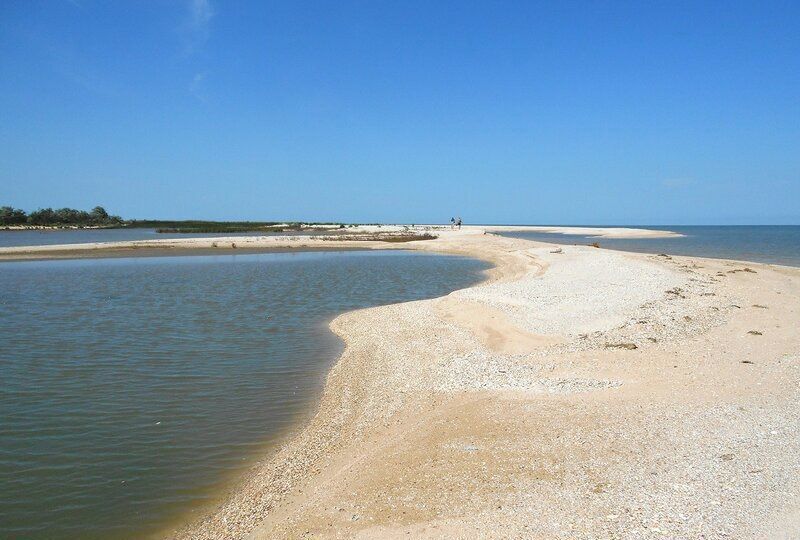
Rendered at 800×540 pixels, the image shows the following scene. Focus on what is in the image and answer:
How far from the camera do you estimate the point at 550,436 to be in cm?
692

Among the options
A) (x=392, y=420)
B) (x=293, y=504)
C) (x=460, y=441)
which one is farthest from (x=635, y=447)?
(x=293, y=504)

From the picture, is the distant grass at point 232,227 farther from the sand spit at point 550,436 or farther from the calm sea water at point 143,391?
the sand spit at point 550,436

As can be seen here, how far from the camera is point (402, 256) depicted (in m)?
45.7

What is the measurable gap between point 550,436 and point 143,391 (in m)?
8.21

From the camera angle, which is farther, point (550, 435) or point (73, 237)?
point (73, 237)

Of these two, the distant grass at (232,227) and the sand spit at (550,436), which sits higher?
the distant grass at (232,227)


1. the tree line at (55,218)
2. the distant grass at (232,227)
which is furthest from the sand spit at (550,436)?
the tree line at (55,218)

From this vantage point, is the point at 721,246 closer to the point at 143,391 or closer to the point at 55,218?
the point at 143,391

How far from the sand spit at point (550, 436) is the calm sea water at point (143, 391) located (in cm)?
92

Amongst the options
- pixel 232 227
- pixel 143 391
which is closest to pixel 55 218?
pixel 232 227

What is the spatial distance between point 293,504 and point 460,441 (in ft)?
8.03

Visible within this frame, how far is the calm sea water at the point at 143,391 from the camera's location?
654 centimetres

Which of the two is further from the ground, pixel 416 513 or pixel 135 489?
pixel 416 513

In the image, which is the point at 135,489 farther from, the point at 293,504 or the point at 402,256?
the point at 402,256
